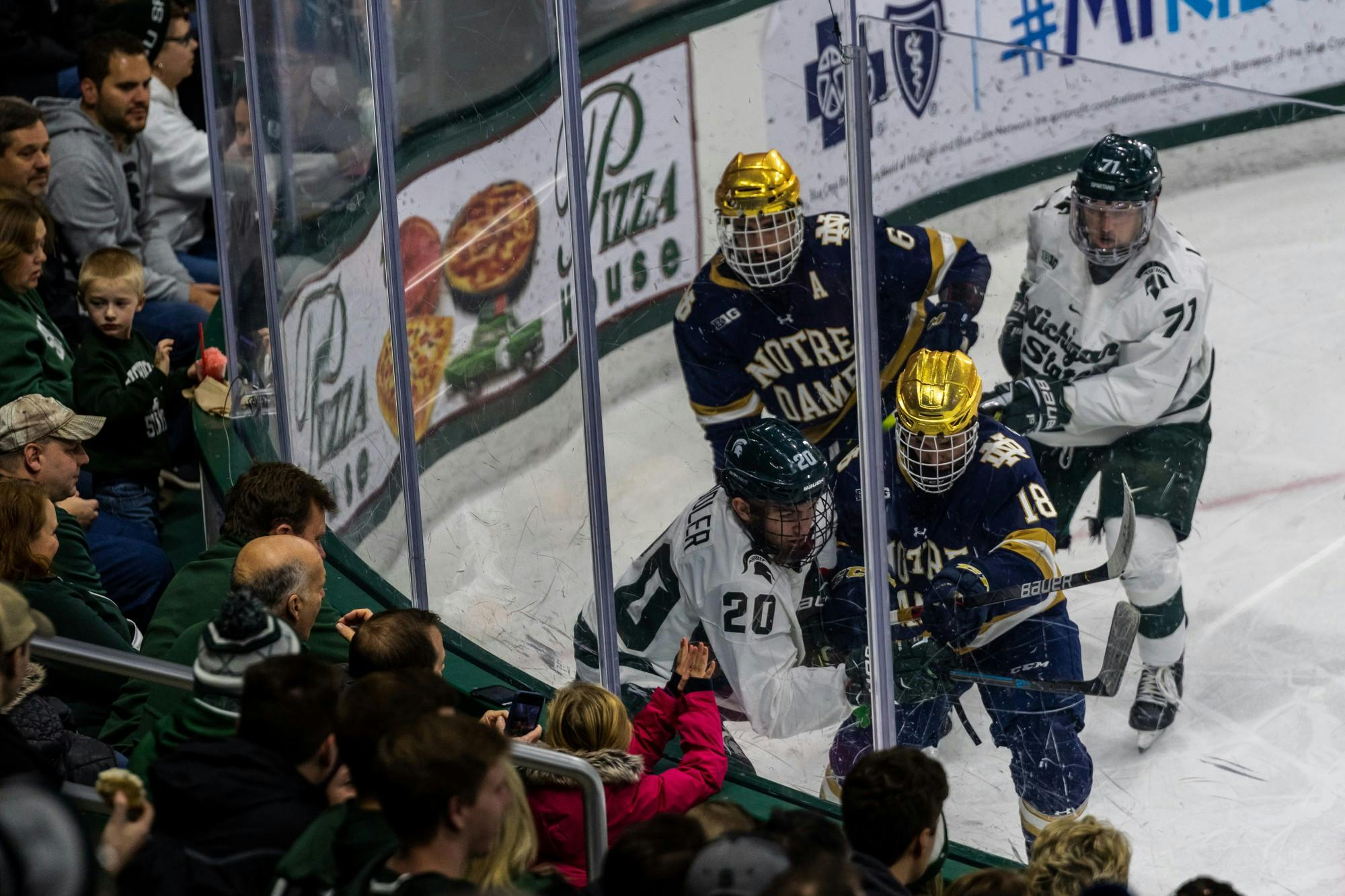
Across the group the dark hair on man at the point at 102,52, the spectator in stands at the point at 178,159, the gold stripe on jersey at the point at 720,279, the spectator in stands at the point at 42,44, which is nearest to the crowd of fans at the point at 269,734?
the dark hair on man at the point at 102,52

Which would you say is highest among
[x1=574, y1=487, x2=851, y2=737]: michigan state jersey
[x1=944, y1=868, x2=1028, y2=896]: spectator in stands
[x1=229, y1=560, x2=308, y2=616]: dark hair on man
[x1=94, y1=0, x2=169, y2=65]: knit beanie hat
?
[x1=94, y1=0, x2=169, y2=65]: knit beanie hat

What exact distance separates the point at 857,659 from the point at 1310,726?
0.74 m

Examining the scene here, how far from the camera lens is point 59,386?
12.1 ft

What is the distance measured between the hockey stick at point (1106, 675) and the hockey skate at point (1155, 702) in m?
0.04

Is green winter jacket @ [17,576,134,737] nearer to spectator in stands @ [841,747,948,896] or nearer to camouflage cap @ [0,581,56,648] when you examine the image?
camouflage cap @ [0,581,56,648]

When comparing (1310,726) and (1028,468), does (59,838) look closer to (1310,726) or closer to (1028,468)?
(1028,468)

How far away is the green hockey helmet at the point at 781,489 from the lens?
2867 mm

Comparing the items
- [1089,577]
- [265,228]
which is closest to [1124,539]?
[1089,577]

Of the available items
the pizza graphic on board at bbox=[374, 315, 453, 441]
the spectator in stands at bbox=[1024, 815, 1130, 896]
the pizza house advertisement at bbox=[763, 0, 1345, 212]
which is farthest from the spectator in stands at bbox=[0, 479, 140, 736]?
the spectator in stands at bbox=[1024, 815, 1130, 896]

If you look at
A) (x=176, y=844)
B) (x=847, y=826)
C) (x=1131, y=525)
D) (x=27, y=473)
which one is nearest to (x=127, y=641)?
(x=27, y=473)

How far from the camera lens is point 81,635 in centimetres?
266

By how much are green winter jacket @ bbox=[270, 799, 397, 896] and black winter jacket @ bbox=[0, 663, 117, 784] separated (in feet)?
2.35

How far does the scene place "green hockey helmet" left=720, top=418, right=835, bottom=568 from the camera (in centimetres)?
287

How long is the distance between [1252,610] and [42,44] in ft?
13.7
